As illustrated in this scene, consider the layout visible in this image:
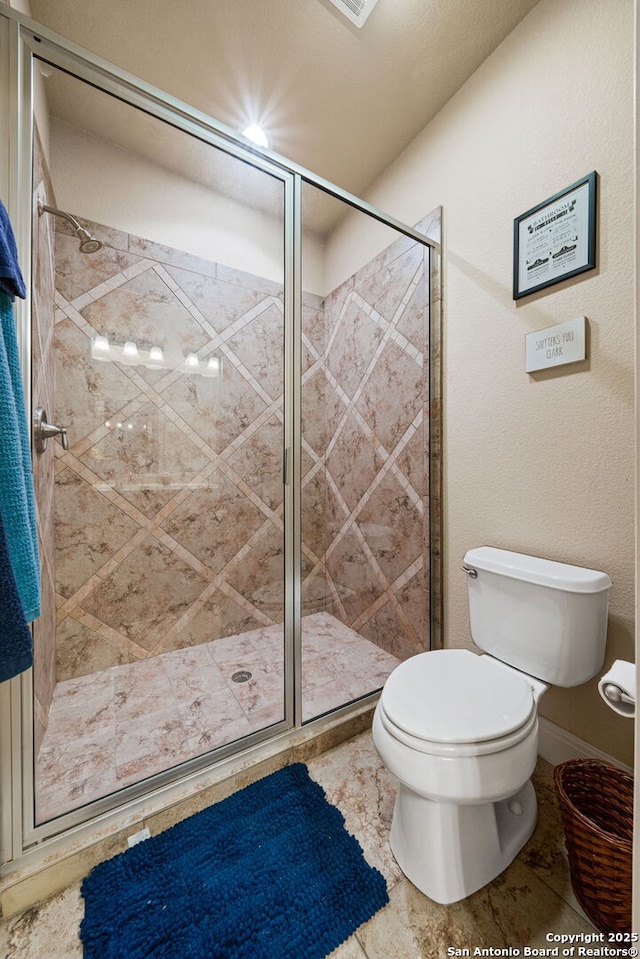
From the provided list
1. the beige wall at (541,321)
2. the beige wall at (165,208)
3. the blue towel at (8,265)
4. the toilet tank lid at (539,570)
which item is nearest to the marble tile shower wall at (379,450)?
the beige wall at (541,321)

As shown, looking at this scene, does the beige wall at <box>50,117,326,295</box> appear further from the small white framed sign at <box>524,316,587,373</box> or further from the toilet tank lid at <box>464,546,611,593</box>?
the toilet tank lid at <box>464,546,611,593</box>

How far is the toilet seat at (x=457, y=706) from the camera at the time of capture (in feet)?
2.66

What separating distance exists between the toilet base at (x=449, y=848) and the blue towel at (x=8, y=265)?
4.71 ft

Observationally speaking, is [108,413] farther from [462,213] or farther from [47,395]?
[462,213]

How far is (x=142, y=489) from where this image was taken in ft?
5.72

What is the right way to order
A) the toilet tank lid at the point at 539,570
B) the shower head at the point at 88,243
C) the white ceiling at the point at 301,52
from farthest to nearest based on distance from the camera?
the shower head at the point at 88,243, the white ceiling at the point at 301,52, the toilet tank lid at the point at 539,570

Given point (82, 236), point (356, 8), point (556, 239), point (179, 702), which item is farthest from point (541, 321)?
point (179, 702)

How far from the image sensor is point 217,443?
1.83 meters

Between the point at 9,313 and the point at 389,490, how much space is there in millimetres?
1496

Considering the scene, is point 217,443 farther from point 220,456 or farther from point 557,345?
point 557,345

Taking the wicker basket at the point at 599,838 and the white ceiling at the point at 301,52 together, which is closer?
the wicker basket at the point at 599,838

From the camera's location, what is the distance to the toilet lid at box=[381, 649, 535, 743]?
2.72 feet

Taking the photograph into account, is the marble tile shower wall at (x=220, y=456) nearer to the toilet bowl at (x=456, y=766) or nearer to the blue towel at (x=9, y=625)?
the toilet bowl at (x=456, y=766)

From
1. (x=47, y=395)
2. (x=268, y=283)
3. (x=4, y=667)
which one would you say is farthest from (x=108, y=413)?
(x=4, y=667)
